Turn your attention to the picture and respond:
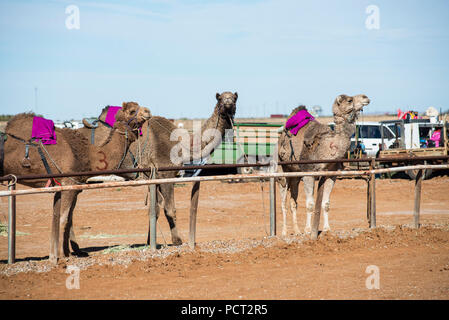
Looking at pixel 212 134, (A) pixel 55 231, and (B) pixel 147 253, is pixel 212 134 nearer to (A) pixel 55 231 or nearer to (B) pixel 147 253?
(B) pixel 147 253

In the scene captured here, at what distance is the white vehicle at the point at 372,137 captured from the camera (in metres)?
26.8

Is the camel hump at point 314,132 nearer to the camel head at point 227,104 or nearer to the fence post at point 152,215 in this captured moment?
the camel head at point 227,104

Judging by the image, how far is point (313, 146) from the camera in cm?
1099

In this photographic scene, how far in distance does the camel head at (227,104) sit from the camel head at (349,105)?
1.90m

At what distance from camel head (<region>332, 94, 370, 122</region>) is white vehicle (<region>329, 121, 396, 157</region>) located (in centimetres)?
1607

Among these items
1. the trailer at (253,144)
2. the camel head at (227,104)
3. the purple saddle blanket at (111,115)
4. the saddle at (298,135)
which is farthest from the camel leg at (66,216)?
the trailer at (253,144)

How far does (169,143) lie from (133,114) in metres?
1.00

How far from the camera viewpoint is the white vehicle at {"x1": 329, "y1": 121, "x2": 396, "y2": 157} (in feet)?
87.9

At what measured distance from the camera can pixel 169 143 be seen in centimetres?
1065

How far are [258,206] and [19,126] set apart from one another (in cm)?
990
